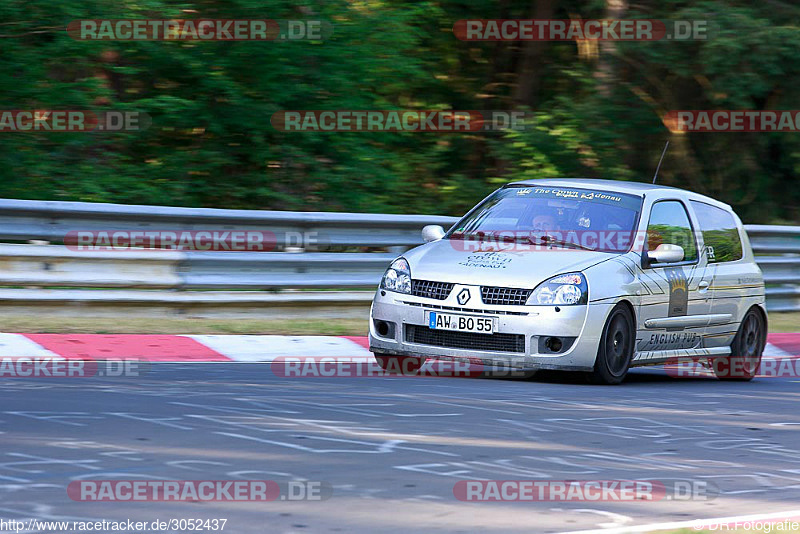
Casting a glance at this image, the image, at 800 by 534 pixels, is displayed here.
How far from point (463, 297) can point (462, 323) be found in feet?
0.59

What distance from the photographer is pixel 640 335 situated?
9320 mm

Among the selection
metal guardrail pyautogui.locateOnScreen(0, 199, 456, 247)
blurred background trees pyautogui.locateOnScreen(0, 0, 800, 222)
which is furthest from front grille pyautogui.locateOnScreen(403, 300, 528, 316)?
blurred background trees pyautogui.locateOnScreen(0, 0, 800, 222)

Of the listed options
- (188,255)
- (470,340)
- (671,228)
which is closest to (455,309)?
(470,340)

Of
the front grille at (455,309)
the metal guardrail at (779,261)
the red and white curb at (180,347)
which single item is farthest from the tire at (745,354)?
the metal guardrail at (779,261)

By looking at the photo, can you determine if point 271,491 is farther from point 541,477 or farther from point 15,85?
point 15,85

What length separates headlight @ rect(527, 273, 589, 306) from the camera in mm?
8609

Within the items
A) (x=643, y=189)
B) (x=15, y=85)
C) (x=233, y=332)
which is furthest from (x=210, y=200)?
(x=643, y=189)

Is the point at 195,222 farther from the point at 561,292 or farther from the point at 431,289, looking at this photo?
the point at 561,292

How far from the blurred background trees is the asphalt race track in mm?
5742

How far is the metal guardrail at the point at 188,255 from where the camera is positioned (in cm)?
1060

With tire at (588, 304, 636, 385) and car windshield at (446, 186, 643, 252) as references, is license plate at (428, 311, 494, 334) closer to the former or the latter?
tire at (588, 304, 636, 385)

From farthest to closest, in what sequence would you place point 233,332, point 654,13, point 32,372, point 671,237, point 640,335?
point 654,13, point 233,332, point 671,237, point 640,335, point 32,372

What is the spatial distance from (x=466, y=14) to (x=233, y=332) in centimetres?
1091

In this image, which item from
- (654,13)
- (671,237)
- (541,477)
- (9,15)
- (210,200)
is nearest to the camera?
(541,477)
